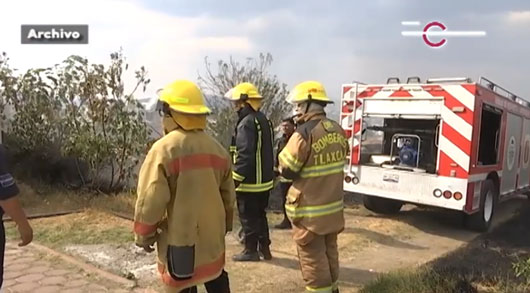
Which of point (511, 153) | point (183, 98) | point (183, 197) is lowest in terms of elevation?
point (511, 153)

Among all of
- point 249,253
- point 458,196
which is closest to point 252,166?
point 249,253

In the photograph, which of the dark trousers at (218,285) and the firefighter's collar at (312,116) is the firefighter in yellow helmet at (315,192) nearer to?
the firefighter's collar at (312,116)

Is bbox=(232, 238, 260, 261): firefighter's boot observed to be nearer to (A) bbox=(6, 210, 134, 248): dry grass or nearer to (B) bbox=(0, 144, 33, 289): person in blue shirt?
(A) bbox=(6, 210, 134, 248): dry grass

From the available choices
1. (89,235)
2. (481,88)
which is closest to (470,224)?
(481,88)

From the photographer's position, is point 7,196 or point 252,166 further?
point 252,166

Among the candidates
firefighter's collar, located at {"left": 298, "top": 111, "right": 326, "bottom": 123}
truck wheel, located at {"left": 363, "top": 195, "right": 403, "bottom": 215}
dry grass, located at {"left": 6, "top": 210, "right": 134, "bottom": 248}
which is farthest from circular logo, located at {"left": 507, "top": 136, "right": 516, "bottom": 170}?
dry grass, located at {"left": 6, "top": 210, "right": 134, "bottom": 248}

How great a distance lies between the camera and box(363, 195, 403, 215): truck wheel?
8.59 metres

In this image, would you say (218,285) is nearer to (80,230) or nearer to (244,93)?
(244,93)

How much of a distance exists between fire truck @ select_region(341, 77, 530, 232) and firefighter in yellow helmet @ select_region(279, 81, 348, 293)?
11.8 feet

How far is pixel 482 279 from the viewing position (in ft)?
15.2

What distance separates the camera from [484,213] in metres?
7.66

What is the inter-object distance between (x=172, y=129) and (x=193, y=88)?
268mm

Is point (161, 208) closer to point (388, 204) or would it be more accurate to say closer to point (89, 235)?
point (89, 235)

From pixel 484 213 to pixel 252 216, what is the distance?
14.3ft
